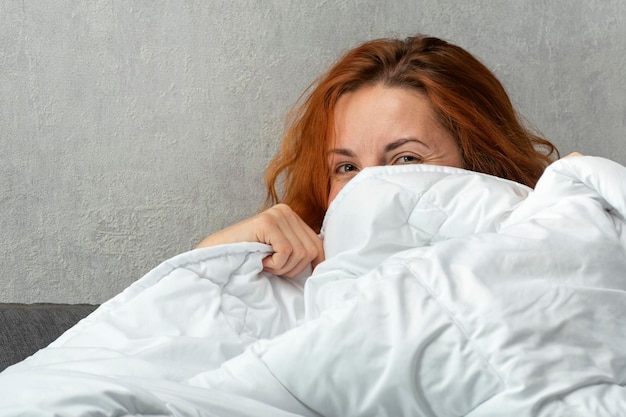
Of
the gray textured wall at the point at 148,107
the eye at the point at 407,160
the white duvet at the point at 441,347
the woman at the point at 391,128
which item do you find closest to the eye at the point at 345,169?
the woman at the point at 391,128

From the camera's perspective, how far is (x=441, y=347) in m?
0.98

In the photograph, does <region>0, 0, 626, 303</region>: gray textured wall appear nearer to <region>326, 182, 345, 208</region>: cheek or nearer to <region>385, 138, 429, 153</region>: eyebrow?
<region>326, 182, 345, 208</region>: cheek

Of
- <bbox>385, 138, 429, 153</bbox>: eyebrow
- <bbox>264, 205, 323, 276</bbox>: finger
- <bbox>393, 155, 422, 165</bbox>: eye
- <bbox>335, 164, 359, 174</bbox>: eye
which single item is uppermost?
<bbox>385, 138, 429, 153</bbox>: eyebrow

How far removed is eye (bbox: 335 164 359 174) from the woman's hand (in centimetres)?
23

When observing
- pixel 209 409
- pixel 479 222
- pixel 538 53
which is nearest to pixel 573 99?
pixel 538 53

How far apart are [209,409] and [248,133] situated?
3.67 ft

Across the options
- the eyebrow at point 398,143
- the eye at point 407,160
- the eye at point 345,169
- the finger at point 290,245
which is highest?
the eyebrow at point 398,143

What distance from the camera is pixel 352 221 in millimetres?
1450

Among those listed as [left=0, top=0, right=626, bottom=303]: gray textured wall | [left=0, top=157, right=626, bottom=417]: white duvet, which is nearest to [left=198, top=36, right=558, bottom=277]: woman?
[left=0, top=0, right=626, bottom=303]: gray textured wall

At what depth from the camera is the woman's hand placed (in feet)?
5.27

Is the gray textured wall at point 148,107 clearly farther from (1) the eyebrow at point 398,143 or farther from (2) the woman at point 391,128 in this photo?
(1) the eyebrow at point 398,143

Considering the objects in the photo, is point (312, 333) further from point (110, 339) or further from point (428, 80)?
point (428, 80)

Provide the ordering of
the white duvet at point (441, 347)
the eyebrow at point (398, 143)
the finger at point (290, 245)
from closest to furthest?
the white duvet at point (441, 347) → the finger at point (290, 245) → the eyebrow at point (398, 143)

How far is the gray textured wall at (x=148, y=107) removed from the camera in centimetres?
184
